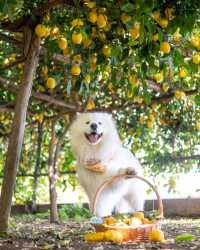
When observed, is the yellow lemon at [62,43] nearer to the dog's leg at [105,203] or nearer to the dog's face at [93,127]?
the dog's face at [93,127]

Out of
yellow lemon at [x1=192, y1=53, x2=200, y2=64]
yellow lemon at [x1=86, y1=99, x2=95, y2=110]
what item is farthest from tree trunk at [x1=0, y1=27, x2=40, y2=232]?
yellow lemon at [x1=86, y1=99, x2=95, y2=110]

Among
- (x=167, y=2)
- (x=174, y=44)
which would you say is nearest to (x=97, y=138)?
(x=174, y=44)

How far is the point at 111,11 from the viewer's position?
7.55 ft

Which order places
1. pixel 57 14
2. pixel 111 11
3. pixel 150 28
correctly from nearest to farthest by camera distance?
pixel 150 28
pixel 111 11
pixel 57 14

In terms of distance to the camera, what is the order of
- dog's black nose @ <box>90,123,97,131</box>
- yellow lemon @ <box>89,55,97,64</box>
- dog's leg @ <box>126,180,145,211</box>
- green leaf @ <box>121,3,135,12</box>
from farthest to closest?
dog's leg @ <box>126,180,145,211</box> < dog's black nose @ <box>90,123,97,131</box> < yellow lemon @ <box>89,55,97,64</box> < green leaf @ <box>121,3,135,12</box>

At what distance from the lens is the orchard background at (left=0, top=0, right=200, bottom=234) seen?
7.38ft

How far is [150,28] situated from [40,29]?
0.85 meters

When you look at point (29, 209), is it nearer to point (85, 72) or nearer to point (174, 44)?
point (85, 72)

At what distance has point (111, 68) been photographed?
2826mm

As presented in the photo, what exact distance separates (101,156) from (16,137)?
49.3 inches

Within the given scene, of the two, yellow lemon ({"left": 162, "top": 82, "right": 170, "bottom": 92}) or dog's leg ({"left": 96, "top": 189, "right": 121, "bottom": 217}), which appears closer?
yellow lemon ({"left": 162, "top": 82, "right": 170, "bottom": 92})

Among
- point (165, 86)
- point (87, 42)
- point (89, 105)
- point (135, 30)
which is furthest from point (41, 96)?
point (135, 30)

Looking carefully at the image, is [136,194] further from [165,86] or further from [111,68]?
[111,68]

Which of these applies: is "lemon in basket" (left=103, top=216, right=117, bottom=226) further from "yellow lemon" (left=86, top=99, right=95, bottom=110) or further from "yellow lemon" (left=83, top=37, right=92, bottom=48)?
"yellow lemon" (left=86, top=99, right=95, bottom=110)
